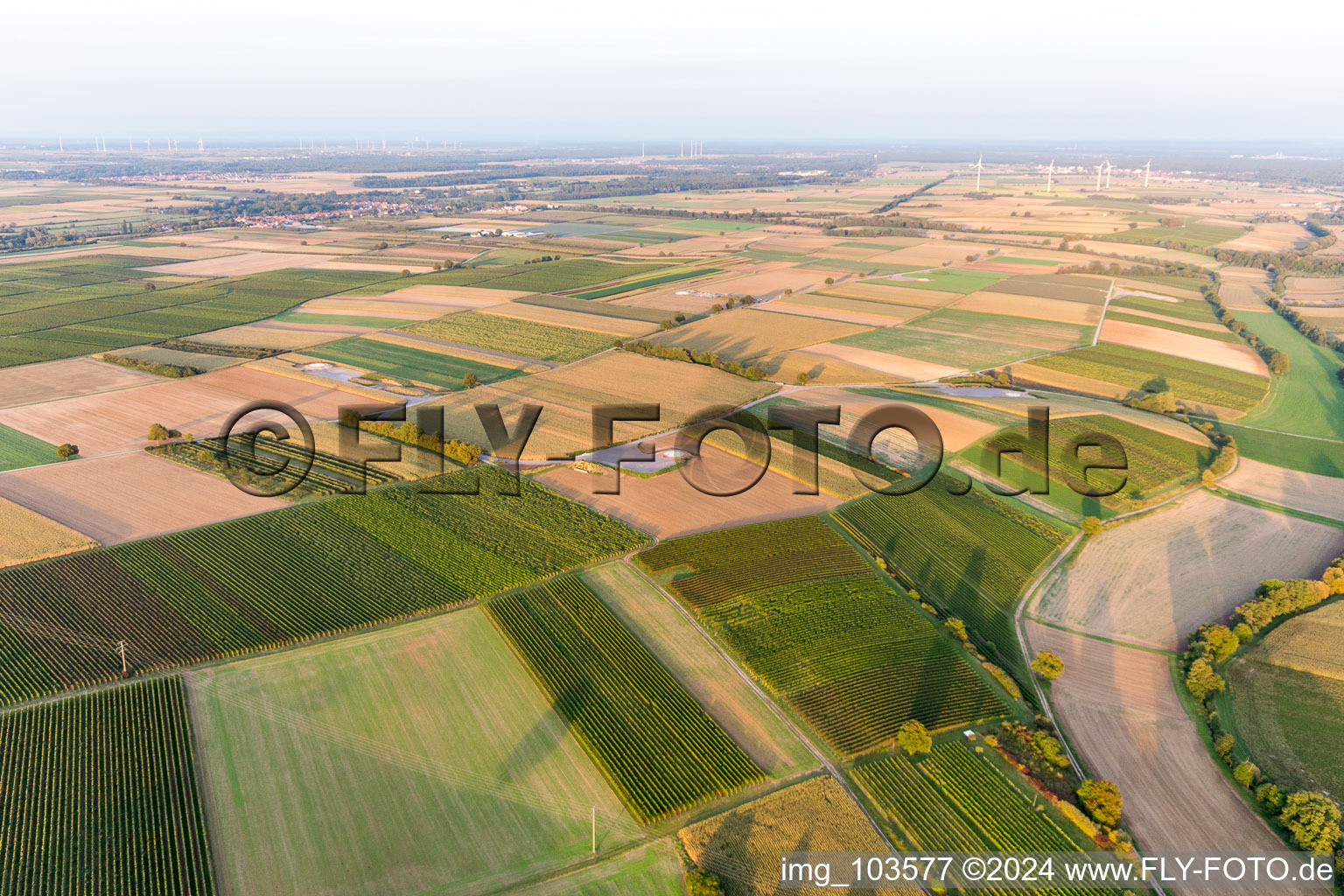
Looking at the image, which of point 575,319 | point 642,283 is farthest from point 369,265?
point 575,319

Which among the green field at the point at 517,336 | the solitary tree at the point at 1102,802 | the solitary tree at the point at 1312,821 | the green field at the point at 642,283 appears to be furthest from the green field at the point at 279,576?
the green field at the point at 642,283

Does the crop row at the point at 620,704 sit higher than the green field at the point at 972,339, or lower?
lower

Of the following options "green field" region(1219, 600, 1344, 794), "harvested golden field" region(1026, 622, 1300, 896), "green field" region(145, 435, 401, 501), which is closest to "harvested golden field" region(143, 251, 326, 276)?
"green field" region(145, 435, 401, 501)

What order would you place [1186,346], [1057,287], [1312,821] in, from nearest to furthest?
1. [1312,821]
2. [1186,346]
3. [1057,287]

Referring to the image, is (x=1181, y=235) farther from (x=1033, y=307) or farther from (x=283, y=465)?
(x=283, y=465)

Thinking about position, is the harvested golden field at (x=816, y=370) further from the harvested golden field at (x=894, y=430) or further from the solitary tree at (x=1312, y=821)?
the solitary tree at (x=1312, y=821)
